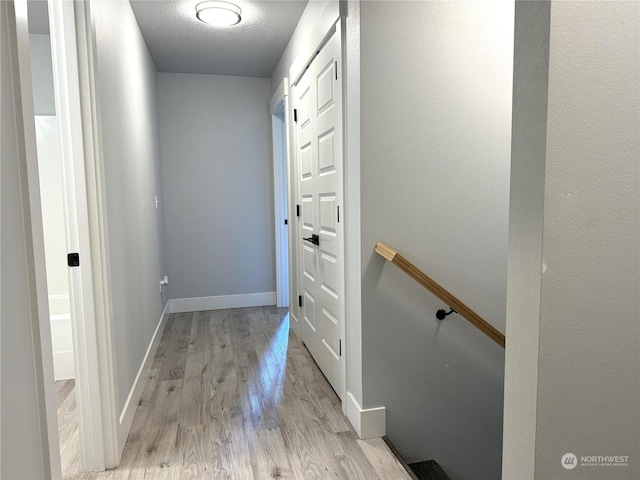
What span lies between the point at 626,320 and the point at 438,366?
118cm

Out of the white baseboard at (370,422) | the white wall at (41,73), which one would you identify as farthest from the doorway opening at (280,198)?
the white baseboard at (370,422)

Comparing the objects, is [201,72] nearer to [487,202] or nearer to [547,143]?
[487,202]

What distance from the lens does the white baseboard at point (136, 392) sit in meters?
1.92

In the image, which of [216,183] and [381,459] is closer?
[381,459]

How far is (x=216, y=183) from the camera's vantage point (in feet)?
14.3

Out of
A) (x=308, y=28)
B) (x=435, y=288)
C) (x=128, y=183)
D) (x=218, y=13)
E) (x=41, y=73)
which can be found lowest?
(x=435, y=288)

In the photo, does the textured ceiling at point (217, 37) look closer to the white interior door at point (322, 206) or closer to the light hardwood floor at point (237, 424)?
the white interior door at point (322, 206)

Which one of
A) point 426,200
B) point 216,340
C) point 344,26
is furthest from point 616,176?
point 216,340

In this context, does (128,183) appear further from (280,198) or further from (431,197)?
(280,198)

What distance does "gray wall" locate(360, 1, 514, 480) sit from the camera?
186 centimetres

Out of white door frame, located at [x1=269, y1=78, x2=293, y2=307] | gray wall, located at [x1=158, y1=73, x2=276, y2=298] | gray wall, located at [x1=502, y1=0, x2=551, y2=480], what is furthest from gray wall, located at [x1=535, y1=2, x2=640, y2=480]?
gray wall, located at [x1=158, y1=73, x2=276, y2=298]

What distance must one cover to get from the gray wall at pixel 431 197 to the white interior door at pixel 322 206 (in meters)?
0.29

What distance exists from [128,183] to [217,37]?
1.59 meters

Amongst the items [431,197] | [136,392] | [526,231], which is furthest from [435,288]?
[136,392]
